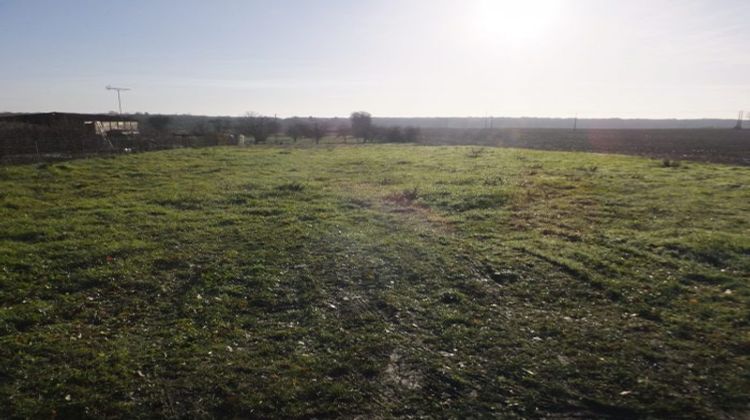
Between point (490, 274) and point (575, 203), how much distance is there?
7534 mm

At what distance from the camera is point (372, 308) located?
7051 mm

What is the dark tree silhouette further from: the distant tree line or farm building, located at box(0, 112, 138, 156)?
farm building, located at box(0, 112, 138, 156)

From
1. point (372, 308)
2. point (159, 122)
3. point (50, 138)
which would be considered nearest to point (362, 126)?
point (159, 122)

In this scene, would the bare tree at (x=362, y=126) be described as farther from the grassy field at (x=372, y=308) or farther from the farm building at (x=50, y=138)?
the grassy field at (x=372, y=308)

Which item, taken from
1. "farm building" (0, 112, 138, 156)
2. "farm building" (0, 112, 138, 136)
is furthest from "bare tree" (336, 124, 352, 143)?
"farm building" (0, 112, 138, 156)

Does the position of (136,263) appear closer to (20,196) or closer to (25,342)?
(25,342)

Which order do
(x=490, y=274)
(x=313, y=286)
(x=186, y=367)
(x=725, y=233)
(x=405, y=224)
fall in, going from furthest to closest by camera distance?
(x=405, y=224) → (x=725, y=233) → (x=490, y=274) → (x=313, y=286) → (x=186, y=367)

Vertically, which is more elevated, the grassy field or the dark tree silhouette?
the dark tree silhouette

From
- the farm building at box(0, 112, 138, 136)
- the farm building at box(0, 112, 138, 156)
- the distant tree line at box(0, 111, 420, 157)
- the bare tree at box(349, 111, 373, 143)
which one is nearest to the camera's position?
the farm building at box(0, 112, 138, 156)

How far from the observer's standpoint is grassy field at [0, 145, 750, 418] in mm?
4922

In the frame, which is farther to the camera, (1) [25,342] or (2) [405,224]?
(2) [405,224]

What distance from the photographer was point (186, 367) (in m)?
5.37

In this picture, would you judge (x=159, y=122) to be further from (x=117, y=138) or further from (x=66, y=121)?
(x=117, y=138)

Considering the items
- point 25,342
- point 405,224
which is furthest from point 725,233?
point 25,342
